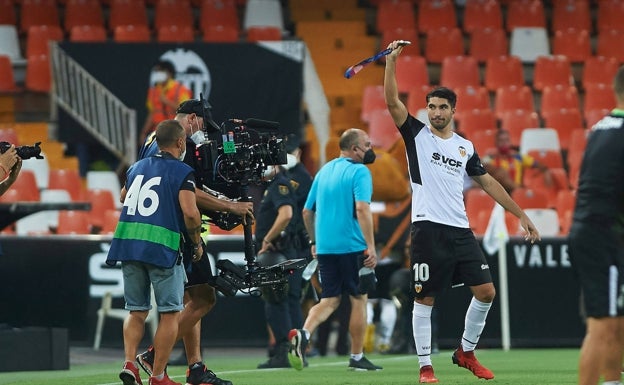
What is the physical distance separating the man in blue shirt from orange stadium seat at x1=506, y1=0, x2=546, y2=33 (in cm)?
1098

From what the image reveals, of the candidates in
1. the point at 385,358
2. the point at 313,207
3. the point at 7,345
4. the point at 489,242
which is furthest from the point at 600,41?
the point at 7,345

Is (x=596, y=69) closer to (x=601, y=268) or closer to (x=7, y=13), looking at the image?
(x=7, y=13)

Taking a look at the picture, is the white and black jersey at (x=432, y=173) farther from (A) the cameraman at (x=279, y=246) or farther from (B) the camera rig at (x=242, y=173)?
(A) the cameraman at (x=279, y=246)

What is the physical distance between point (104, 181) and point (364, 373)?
836 centimetres

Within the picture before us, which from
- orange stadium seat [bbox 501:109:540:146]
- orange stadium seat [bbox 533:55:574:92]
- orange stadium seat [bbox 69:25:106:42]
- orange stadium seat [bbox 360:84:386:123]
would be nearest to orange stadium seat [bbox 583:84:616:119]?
orange stadium seat [bbox 533:55:574:92]

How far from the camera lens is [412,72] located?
21.5 metres

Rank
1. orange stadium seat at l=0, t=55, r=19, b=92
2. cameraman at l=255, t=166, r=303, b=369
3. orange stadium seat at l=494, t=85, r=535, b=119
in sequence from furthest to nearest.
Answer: orange stadium seat at l=494, t=85, r=535, b=119 → orange stadium seat at l=0, t=55, r=19, b=92 → cameraman at l=255, t=166, r=303, b=369

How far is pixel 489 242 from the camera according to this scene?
15859mm

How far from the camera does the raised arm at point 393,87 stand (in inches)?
379

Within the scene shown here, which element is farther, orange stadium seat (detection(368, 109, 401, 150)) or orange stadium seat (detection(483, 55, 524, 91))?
orange stadium seat (detection(483, 55, 524, 91))

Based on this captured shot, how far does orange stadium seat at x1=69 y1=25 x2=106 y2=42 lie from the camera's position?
843 inches

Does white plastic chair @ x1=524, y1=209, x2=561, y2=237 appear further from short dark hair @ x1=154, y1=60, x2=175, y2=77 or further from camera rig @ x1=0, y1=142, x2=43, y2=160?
camera rig @ x1=0, y1=142, x2=43, y2=160

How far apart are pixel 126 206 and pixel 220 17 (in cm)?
1379

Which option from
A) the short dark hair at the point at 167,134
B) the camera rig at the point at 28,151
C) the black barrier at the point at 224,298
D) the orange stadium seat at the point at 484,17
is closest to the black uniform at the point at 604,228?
the short dark hair at the point at 167,134
